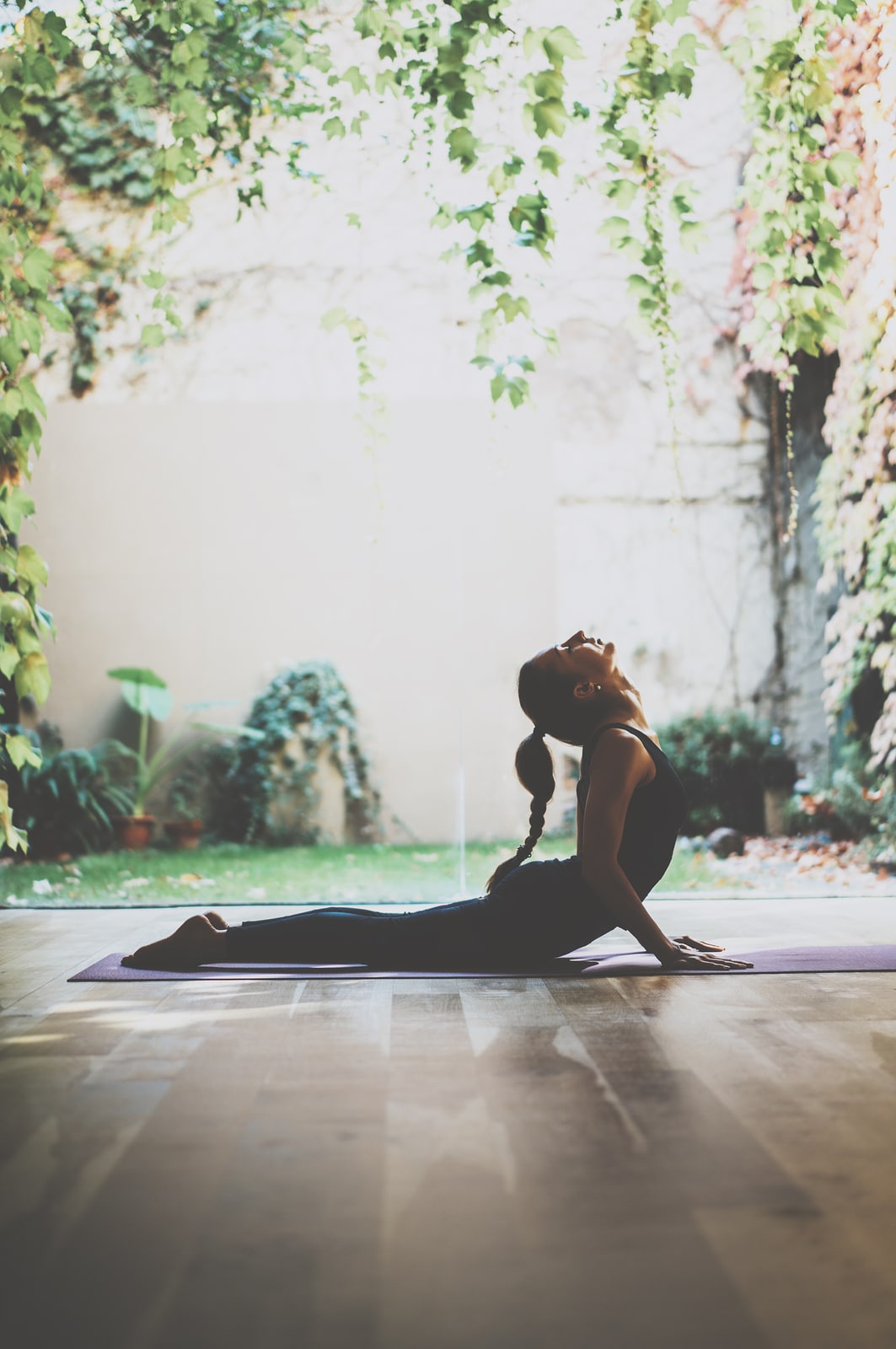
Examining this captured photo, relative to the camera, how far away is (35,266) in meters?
2.29

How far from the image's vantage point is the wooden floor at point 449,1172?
798 millimetres

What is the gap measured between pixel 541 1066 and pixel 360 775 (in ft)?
10.5

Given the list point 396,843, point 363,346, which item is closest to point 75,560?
point 396,843

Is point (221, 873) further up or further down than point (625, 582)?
further down

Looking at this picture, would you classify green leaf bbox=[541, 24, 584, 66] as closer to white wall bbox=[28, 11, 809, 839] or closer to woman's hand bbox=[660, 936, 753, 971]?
woman's hand bbox=[660, 936, 753, 971]

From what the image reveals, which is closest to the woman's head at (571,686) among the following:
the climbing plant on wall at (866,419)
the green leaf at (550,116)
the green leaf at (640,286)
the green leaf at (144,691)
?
the green leaf at (640,286)

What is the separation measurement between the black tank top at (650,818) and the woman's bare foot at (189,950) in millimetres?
814

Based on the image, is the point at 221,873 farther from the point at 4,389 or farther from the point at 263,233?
the point at 263,233

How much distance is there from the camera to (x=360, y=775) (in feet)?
15.1

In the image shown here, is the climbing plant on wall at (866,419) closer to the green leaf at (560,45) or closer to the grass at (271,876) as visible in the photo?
the grass at (271,876)

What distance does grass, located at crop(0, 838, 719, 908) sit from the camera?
3633 millimetres

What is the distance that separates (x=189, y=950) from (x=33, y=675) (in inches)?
28.0

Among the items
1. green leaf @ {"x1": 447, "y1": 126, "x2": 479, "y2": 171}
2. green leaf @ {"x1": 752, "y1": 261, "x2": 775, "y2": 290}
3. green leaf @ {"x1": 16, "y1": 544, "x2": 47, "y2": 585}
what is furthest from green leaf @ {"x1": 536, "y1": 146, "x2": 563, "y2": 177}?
green leaf @ {"x1": 16, "y1": 544, "x2": 47, "y2": 585}

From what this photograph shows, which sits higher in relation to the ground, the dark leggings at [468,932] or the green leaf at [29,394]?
the green leaf at [29,394]
